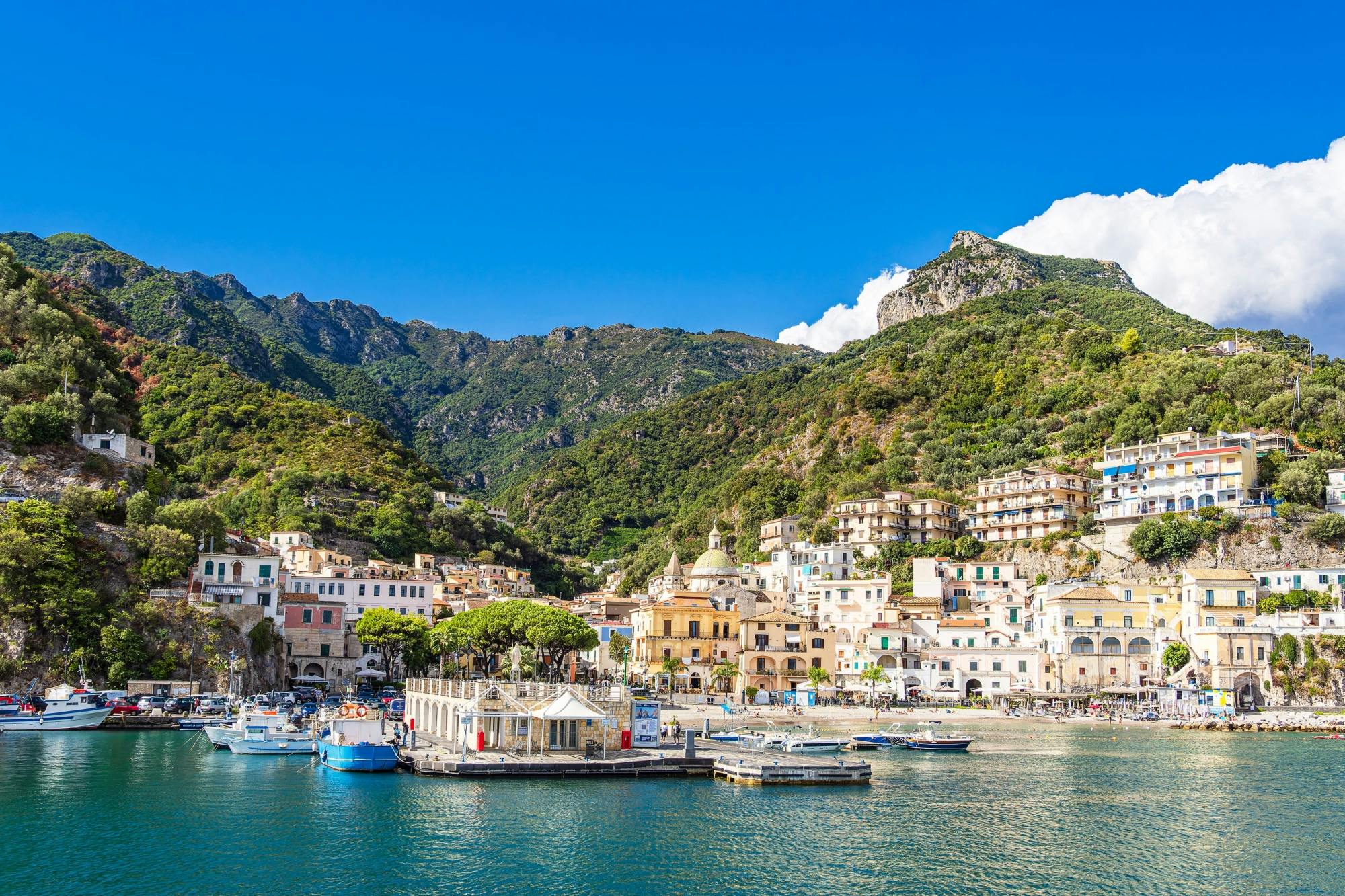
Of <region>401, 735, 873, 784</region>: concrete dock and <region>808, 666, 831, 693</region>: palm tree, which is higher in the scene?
<region>808, 666, 831, 693</region>: palm tree

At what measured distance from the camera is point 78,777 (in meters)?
41.2

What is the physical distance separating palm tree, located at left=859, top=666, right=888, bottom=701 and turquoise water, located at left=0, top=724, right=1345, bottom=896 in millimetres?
34799

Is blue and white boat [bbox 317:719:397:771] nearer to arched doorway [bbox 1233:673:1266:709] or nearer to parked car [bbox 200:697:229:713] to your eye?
parked car [bbox 200:697:229:713]

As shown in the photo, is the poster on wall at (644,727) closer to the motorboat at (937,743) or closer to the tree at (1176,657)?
the motorboat at (937,743)

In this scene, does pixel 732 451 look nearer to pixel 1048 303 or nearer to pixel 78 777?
pixel 1048 303

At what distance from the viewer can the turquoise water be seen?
29.0m

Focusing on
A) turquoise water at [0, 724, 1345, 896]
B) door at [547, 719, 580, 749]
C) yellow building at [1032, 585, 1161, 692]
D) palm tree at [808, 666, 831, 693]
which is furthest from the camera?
palm tree at [808, 666, 831, 693]

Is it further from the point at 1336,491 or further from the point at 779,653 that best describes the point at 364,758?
the point at 1336,491

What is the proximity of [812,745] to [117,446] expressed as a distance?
56451mm

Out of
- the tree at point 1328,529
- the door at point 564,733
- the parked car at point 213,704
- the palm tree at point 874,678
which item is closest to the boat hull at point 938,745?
the door at point 564,733

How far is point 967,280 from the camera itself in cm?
18562

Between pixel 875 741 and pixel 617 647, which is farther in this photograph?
pixel 617 647

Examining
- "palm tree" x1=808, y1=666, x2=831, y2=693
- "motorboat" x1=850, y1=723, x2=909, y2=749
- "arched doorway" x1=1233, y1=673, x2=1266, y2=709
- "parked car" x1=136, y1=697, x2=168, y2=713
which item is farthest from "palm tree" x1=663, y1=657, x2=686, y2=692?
A: "arched doorway" x1=1233, y1=673, x2=1266, y2=709

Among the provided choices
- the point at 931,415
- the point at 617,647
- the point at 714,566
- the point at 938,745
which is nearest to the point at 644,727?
the point at 938,745
